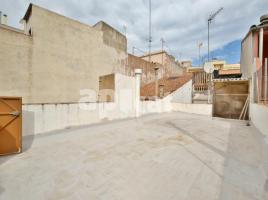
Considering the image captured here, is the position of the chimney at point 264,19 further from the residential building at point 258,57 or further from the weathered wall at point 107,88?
the weathered wall at point 107,88

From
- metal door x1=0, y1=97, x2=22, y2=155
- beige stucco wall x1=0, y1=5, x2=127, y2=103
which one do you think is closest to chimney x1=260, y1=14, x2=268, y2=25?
beige stucco wall x1=0, y1=5, x2=127, y2=103

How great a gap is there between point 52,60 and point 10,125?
6.06 metres

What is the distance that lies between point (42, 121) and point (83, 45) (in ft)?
22.5

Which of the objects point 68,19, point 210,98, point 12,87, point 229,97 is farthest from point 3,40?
point 229,97

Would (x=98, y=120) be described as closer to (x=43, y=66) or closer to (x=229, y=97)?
(x=43, y=66)

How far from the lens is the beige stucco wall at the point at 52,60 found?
7.03m

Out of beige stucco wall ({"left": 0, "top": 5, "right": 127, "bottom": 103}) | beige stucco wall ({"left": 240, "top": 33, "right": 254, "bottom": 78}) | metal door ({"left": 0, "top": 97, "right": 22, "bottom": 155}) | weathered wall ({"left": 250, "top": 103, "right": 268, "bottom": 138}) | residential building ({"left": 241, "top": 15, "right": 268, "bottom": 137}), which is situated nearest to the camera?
metal door ({"left": 0, "top": 97, "right": 22, "bottom": 155})

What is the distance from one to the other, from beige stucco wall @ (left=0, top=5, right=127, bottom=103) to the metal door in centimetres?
436

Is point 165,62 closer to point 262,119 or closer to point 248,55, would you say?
point 248,55

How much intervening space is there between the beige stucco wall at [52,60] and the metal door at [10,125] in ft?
14.3

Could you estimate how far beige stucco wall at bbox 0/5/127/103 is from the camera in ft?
23.1

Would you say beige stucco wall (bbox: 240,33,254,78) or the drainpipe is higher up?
beige stucco wall (bbox: 240,33,254,78)

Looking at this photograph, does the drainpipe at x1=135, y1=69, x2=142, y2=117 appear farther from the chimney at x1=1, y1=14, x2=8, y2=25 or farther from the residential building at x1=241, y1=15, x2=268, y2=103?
the chimney at x1=1, y1=14, x2=8, y2=25

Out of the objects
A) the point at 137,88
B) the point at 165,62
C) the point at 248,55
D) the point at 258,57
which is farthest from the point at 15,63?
the point at 165,62
